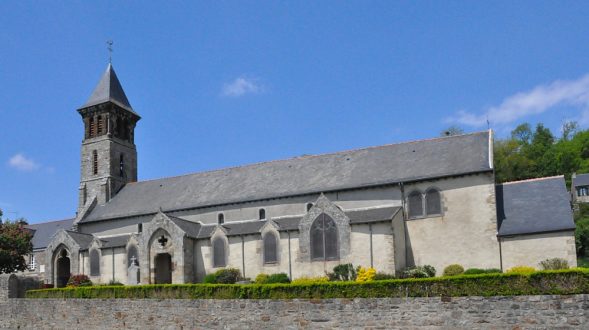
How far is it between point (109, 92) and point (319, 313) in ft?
110

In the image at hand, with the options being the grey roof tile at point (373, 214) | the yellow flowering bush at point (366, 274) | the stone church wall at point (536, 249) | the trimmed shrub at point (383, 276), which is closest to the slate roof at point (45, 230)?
the grey roof tile at point (373, 214)

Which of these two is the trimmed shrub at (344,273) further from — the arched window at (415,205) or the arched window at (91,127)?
the arched window at (91,127)

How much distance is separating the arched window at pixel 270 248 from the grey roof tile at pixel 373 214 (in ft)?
16.0

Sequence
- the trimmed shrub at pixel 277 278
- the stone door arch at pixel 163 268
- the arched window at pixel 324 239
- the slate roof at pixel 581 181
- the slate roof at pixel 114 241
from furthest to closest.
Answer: the slate roof at pixel 581 181
the slate roof at pixel 114 241
the stone door arch at pixel 163 268
the arched window at pixel 324 239
the trimmed shrub at pixel 277 278

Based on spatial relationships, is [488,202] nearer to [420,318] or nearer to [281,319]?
[420,318]

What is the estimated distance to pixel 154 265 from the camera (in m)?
38.2

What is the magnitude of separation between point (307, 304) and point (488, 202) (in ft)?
44.8

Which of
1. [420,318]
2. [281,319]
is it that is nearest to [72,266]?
[281,319]

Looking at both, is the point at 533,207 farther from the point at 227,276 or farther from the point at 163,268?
the point at 163,268

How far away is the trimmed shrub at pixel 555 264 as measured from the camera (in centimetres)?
2831

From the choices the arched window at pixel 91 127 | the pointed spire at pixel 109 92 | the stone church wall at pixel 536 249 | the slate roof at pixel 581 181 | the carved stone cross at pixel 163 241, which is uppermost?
the pointed spire at pixel 109 92

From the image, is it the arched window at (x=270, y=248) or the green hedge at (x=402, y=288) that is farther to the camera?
the arched window at (x=270, y=248)

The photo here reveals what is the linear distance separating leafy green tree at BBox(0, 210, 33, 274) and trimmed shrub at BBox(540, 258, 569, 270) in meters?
35.6

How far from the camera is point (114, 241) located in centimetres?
4162
